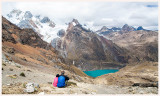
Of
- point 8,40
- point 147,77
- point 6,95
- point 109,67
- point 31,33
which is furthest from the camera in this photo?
point 109,67

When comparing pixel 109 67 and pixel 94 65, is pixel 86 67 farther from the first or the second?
pixel 109 67

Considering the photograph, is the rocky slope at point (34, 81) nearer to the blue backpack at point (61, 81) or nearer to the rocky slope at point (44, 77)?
the rocky slope at point (44, 77)

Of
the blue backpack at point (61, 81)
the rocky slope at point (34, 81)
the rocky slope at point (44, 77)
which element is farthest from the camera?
the rocky slope at point (44, 77)

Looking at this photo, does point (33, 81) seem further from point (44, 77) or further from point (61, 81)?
point (61, 81)

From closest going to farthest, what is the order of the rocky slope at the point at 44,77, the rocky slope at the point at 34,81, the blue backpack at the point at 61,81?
the rocky slope at the point at 34,81, the blue backpack at the point at 61,81, the rocky slope at the point at 44,77

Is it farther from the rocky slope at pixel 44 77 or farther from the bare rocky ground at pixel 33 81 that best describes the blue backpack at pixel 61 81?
the rocky slope at pixel 44 77

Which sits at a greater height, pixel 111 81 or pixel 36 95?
pixel 36 95

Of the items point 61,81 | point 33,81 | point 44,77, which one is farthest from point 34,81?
point 61,81

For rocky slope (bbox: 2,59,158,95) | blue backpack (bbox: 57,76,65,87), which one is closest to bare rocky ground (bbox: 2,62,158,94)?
rocky slope (bbox: 2,59,158,95)

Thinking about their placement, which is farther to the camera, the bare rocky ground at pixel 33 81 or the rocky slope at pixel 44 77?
the rocky slope at pixel 44 77

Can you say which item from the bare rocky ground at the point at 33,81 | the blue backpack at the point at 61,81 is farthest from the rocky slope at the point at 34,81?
the blue backpack at the point at 61,81

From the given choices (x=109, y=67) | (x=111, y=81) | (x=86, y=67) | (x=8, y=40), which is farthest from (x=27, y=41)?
(x=109, y=67)
